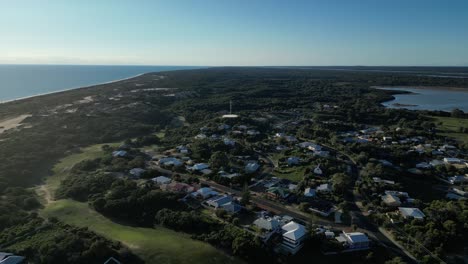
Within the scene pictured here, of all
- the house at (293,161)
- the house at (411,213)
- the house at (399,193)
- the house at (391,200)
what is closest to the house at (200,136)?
the house at (293,161)

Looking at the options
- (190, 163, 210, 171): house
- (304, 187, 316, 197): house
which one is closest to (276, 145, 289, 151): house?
(190, 163, 210, 171): house

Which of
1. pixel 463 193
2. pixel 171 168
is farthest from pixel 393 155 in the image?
pixel 171 168

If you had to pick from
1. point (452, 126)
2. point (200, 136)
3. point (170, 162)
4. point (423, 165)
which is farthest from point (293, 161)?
point (452, 126)

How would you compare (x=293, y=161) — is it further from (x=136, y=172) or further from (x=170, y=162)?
(x=136, y=172)

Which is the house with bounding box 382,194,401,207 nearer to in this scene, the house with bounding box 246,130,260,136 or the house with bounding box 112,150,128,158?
the house with bounding box 246,130,260,136

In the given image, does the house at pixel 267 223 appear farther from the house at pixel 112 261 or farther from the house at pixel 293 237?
the house at pixel 112 261

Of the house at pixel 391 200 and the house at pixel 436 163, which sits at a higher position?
the house at pixel 436 163

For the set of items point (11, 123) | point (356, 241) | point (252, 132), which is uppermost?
point (252, 132)
